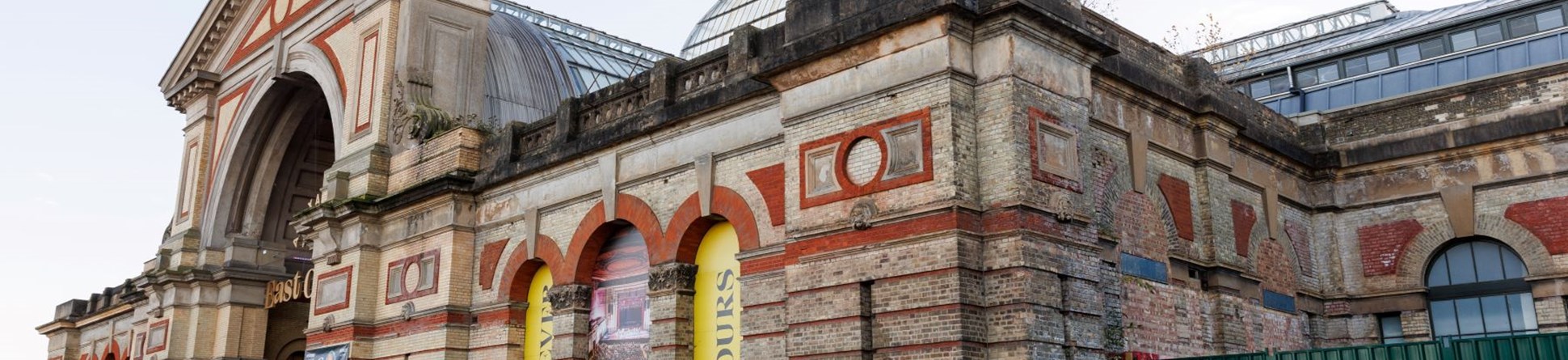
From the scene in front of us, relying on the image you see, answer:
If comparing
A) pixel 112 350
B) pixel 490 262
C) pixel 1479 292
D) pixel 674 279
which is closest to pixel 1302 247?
pixel 1479 292

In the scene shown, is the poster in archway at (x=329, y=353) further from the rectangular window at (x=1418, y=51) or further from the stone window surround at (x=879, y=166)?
the rectangular window at (x=1418, y=51)

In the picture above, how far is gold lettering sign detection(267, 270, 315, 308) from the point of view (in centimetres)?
2669

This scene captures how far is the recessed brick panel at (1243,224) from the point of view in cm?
1792

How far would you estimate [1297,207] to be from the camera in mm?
20234

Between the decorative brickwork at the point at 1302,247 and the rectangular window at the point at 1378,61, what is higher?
the rectangular window at the point at 1378,61

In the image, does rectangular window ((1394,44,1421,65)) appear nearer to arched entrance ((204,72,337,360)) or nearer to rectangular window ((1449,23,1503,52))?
rectangular window ((1449,23,1503,52))

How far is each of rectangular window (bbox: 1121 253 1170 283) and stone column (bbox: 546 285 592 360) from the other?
7.93 meters

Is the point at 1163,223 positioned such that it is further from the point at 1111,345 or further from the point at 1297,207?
the point at 1297,207

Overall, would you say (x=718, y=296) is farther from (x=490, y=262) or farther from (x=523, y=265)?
(x=490, y=262)

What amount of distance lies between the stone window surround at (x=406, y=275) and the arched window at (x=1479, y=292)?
16.0 metres

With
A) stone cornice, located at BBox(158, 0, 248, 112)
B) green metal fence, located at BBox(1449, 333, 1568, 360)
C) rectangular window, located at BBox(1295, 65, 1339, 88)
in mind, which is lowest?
green metal fence, located at BBox(1449, 333, 1568, 360)

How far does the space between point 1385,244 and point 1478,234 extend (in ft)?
4.49

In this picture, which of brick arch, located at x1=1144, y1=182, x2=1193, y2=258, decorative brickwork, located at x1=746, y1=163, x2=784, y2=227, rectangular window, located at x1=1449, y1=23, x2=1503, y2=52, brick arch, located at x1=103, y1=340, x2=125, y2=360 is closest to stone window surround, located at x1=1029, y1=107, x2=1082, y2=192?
brick arch, located at x1=1144, y1=182, x2=1193, y2=258

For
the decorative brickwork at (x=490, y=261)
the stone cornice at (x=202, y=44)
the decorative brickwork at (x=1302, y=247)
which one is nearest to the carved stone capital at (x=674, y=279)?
the decorative brickwork at (x=490, y=261)
